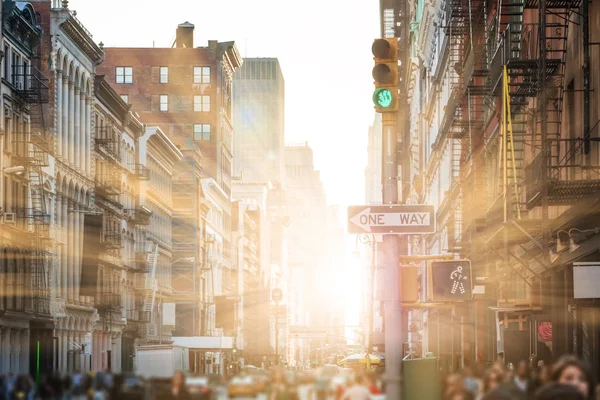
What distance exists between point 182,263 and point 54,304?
164 feet

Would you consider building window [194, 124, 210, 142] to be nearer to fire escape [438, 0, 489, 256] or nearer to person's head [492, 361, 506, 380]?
fire escape [438, 0, 489, 256]

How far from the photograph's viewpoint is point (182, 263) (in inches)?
4648

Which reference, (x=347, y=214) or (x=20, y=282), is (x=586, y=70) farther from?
(x=20, y=282)

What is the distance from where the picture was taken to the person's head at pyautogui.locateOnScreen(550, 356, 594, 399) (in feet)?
37.1

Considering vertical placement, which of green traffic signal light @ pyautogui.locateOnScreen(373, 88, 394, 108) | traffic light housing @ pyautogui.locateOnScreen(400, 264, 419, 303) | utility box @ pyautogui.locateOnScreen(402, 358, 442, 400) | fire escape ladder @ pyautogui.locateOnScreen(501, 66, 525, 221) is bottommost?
utility box @ pyautogui.locateOnScreen(402, 358, 442, 400)

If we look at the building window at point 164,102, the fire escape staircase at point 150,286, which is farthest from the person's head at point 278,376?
the building window at point 164,102

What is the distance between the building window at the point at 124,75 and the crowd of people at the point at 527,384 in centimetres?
12940

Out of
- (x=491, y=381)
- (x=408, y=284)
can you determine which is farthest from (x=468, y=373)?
(x=408, y=284)

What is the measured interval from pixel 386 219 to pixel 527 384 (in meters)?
5.23

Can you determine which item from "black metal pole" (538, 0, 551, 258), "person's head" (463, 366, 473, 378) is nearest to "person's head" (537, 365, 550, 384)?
"person's head" (463, 366, 473, 378)

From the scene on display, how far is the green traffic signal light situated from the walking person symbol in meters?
3.08

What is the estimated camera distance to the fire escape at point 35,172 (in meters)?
62.8

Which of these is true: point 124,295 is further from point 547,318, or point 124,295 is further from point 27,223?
point 547,318

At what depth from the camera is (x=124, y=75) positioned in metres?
141
